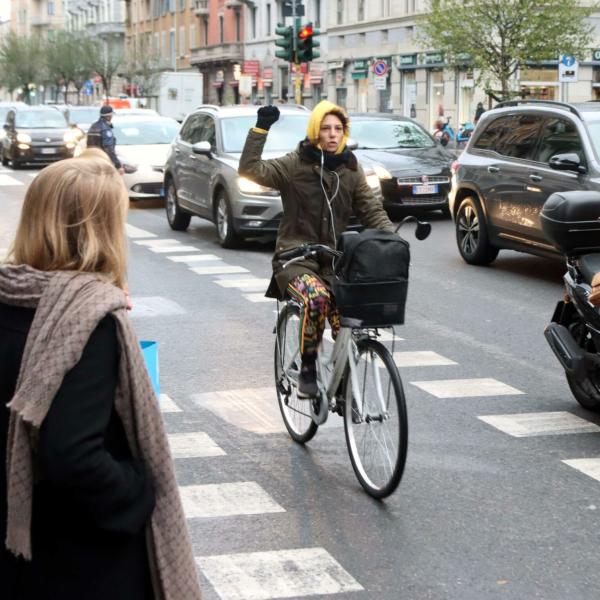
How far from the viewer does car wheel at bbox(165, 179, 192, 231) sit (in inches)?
730

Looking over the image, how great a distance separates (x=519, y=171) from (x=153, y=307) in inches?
161

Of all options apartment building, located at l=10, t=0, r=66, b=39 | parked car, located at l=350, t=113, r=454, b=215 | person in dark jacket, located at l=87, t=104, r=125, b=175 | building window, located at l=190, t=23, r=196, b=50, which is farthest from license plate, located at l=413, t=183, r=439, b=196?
apartment building, located at l=10, t=0, r=66, b=39

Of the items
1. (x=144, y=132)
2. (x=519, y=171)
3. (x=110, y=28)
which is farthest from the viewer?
(x=110, y=28)

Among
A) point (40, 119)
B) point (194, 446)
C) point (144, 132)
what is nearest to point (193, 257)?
point (194, 446)

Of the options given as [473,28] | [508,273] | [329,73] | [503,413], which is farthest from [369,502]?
[329,73]

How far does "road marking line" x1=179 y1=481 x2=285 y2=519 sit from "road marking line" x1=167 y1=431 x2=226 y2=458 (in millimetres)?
537

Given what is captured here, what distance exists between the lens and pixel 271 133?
1709cm

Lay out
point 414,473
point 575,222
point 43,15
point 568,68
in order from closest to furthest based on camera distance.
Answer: point 414,473, point 575,222, point 568,68, point 43,15

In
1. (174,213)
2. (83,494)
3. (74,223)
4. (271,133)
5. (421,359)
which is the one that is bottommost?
(174,213)

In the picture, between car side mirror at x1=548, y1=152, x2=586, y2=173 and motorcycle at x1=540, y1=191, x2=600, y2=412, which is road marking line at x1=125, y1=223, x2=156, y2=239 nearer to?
car side mirror at x1=548, y1=152, x2=586, y2=173

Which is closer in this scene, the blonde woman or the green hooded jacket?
the blonde woman

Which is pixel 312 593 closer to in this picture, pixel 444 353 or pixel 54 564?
pixel 54 564

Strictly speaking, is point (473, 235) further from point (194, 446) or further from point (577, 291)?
point (194, 446)

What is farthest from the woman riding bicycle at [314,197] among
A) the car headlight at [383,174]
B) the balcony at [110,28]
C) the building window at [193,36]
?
the balcony at [110,28]
